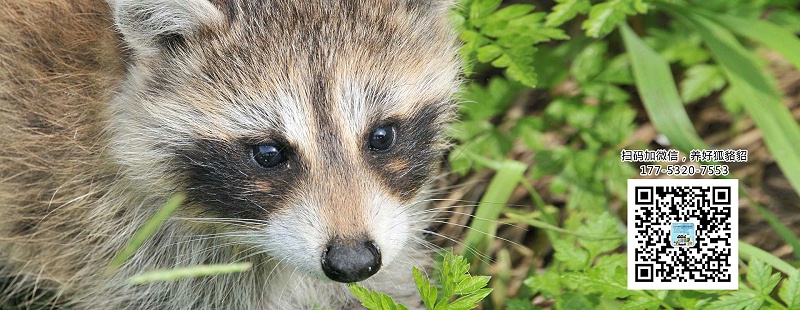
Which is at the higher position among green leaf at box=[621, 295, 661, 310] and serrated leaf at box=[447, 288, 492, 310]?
green leaf at box=[621, 295, 661, 310]

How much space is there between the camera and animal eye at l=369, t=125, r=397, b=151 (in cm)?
374

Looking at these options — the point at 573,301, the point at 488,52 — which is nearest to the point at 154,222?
the point at 488,52

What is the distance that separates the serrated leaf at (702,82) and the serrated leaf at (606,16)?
96 cm

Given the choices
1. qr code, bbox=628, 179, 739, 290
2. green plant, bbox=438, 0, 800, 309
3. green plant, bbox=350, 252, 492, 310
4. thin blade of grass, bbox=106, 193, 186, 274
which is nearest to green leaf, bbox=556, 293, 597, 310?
green plant, bbox=438, 0, 800, 309

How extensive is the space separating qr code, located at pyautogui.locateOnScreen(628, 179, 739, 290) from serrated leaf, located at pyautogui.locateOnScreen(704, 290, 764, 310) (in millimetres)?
219

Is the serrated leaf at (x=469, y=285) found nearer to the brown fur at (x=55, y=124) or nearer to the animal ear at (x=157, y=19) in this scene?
the animal ear at (x=157, y=19)

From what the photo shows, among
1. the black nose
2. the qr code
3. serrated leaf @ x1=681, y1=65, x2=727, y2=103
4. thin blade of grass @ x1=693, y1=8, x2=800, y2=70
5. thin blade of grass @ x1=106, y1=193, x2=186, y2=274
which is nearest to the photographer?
the black nose

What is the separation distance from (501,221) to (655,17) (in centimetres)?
171

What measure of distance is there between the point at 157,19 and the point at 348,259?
1.19 metres

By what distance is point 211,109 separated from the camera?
369 centimetres

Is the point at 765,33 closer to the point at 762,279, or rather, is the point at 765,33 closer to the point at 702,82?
the point at 702,82

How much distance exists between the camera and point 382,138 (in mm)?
3770

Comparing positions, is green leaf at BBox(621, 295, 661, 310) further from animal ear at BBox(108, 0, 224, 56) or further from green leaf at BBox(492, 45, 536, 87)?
animal ear at BBox(108, 0, 224, 56)

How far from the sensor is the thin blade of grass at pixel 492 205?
494cm
